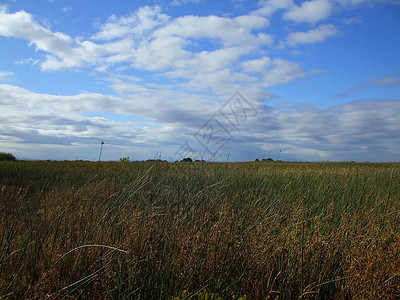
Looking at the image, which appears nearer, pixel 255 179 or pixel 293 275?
pixel 293 275

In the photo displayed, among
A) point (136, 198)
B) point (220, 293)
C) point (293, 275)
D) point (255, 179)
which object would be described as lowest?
point (220, 293)

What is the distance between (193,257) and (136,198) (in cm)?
300

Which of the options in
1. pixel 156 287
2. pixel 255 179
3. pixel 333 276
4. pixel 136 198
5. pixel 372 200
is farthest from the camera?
pixel 255 179

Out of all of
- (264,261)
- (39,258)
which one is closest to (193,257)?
(264,261)

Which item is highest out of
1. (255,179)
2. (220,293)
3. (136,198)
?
(255,179)

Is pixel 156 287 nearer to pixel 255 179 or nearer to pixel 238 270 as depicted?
pixel 238 270

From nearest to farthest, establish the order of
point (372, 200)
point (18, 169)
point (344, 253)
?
1. point (344, 253)
2. point (372, 200)
3. point (18, 169)

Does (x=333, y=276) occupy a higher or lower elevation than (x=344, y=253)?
lower

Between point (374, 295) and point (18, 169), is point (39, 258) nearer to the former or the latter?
point (374, 295)

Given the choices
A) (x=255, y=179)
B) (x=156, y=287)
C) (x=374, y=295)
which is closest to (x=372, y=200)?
(x=255, y=179)

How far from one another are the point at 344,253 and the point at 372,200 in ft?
12.9

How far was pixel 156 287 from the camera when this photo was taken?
9.14 ft

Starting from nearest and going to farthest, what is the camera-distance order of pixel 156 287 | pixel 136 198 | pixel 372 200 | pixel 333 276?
pixel 156 287
pixel 333 276
pixel 136 198
pixel 372 200

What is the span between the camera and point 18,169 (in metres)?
11.0
